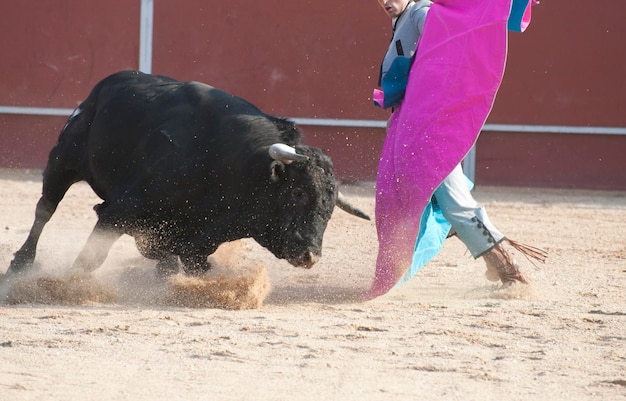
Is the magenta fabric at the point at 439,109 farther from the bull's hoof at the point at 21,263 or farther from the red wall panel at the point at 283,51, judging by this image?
the red wall panel at the point at 283,51

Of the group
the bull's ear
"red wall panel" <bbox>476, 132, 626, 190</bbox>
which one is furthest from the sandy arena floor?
"red wall panel" <bbox>476, 132, 626, 190</bbox>

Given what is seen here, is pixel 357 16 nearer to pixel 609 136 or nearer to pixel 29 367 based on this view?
pixel 609 136

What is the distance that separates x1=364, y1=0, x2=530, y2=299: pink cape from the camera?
447 centimetres

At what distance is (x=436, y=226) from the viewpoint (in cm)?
471

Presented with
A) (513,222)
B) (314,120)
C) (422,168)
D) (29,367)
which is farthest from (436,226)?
(314,120)

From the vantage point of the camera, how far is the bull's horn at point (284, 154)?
4258mm

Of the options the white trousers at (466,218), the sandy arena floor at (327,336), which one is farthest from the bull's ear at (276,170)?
the white trousers at (466,218)

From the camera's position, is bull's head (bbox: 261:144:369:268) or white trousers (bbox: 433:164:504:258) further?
white trousers (bbox: 433:164:504:258)

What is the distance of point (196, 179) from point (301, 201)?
47 centimetres

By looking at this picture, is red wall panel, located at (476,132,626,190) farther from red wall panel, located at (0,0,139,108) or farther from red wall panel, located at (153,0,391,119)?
red wall panel, located at (0,0,139,108)

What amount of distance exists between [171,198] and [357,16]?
483cm

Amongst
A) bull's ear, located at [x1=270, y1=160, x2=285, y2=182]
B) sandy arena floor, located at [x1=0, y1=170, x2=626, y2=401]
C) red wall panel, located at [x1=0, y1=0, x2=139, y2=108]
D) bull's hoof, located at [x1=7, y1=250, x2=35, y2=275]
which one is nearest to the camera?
sandy arena floor, located at [x1=0, y1=170, x2=626, y2=401]

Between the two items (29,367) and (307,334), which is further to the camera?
(307,334)

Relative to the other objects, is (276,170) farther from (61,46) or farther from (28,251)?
(61,46)
